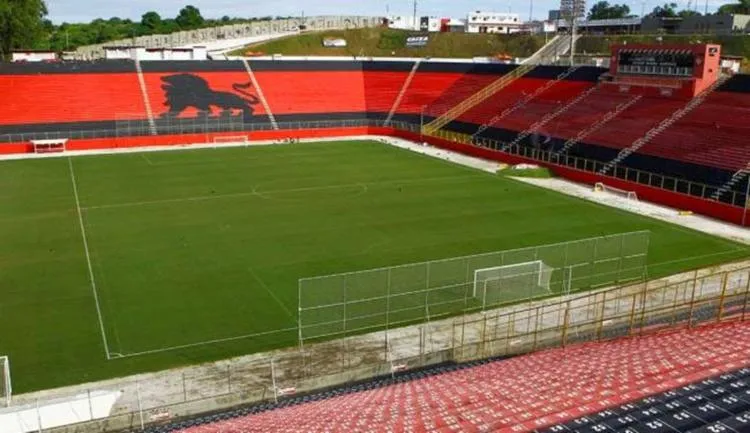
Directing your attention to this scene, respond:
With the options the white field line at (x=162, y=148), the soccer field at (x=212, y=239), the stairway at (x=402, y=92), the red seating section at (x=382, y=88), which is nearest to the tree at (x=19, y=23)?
the white field line at (x=162, y=148)

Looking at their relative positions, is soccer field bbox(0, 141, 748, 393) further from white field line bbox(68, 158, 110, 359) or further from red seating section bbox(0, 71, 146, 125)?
red seating section bbox(0, 71, 146, 125)

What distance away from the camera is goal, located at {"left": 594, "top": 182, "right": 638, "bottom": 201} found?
4044 centimetres

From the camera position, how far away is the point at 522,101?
60.9 meters

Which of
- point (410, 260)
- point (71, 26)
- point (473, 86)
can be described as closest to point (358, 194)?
point (410, 260)

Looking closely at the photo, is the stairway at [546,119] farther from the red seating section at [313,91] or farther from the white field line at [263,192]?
the red seating section at [313,91]

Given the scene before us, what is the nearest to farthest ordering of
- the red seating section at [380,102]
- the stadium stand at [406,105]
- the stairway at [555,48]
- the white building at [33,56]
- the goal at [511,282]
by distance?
the goal at [511,282]
the stadium stand at [406,105]
the red seating section at [380,102]
the white building at [33,56]
the stairway at [555,48]

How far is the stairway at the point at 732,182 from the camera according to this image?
3744 cm

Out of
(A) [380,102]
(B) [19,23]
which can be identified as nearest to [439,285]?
(A) [380,102]

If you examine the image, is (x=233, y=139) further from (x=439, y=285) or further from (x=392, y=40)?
(x=392, y=40)

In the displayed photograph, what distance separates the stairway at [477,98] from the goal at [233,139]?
15.8 meters

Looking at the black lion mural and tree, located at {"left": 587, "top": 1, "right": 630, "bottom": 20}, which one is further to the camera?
tree, located at {"left": 587, "top": 1, "right": 630, "bottom": 20}

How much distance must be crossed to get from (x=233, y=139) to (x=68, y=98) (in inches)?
565

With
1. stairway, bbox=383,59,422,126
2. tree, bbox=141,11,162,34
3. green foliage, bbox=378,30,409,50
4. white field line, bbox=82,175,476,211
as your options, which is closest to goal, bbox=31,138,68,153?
white field line, bbox=82,175,476,211

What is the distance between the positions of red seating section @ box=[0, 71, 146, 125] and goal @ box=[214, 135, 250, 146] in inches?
271
